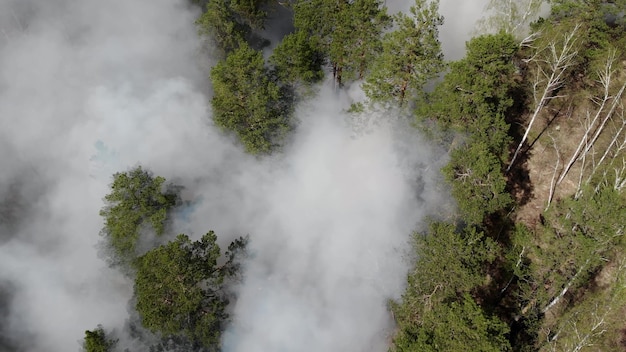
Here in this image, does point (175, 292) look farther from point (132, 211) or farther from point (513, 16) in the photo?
point (513, 16)

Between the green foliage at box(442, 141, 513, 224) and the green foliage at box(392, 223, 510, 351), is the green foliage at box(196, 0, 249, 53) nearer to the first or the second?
the green foliage at box(442, 141, 513, 224)

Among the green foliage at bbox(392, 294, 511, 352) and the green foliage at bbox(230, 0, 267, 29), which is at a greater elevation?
the green foliage at bbox(230, 0, 267, 29)

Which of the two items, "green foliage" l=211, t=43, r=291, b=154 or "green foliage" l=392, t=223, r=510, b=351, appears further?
"green foliage" l=211, t=43, r=291, b=154

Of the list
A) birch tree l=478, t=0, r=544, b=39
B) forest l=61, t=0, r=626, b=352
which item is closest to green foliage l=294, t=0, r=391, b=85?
forest l=61, t=0, r=626, b=352

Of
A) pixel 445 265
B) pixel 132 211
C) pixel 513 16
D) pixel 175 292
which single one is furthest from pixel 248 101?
pixel 513 16

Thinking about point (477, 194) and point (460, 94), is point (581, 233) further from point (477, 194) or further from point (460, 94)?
point (460, 94)

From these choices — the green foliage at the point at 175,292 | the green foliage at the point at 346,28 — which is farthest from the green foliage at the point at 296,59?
the green foliage at the point at 175,292
